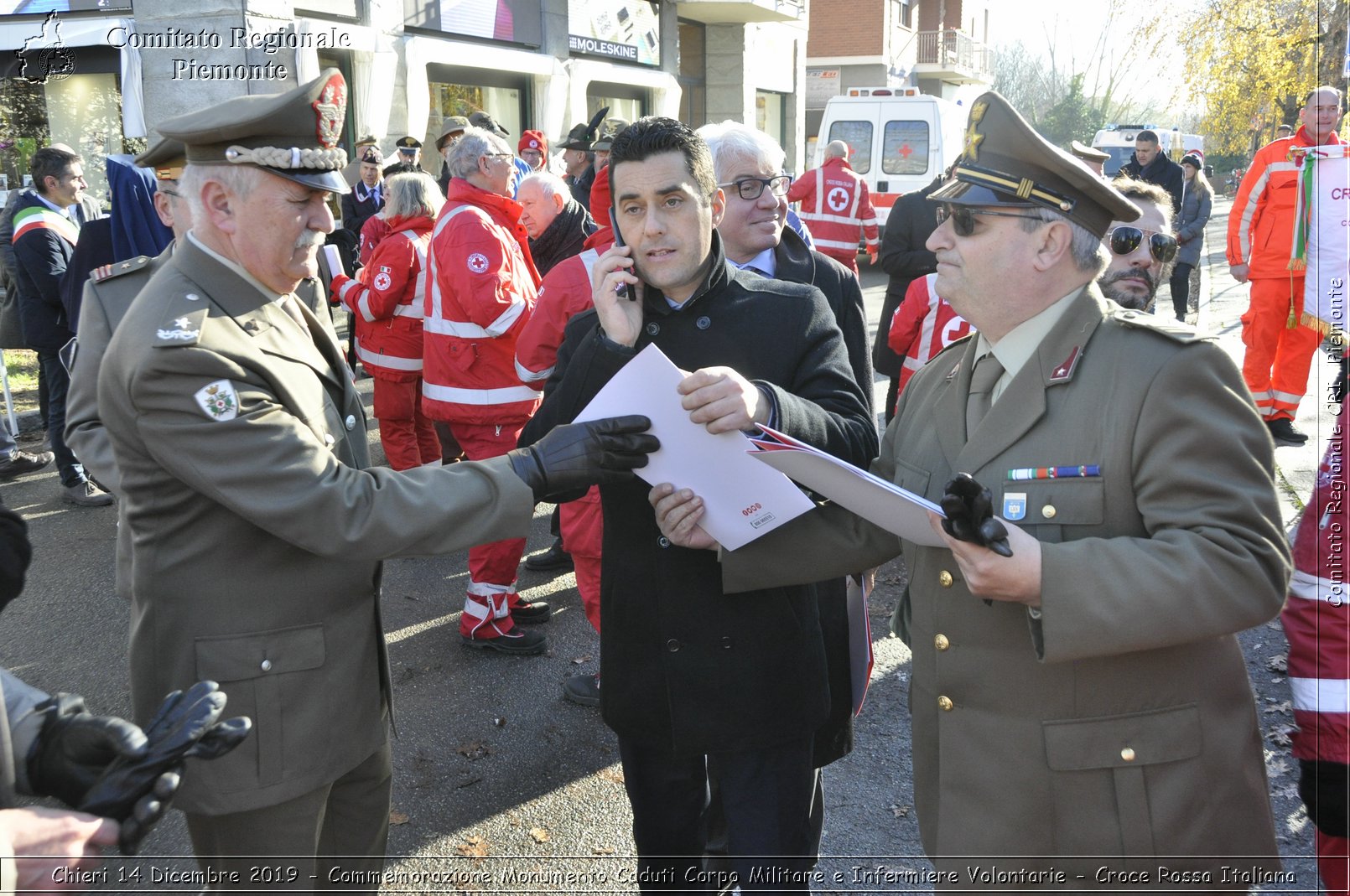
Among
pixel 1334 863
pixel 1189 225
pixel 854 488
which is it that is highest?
pixel 1189 225

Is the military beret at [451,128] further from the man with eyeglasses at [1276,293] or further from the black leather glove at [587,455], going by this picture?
the black leather glove at [587,455]

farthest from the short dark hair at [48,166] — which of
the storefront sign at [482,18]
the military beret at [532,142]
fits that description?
the storefront sign at [482,18]

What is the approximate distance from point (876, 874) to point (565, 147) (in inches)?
313

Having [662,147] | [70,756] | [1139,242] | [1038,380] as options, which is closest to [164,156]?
[662,147]

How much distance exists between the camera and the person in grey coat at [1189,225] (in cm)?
1202

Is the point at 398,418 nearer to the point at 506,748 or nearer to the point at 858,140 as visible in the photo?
the point at 506,748

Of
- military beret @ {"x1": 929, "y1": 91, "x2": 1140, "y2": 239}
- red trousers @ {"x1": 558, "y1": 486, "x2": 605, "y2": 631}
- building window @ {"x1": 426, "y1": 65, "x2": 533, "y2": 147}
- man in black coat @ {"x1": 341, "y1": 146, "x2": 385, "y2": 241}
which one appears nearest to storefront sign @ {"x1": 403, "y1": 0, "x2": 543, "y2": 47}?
building window @ {"x1": 426, "y1": 65, "x2": 533, "y2": 147}

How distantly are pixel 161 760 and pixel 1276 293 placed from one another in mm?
8791

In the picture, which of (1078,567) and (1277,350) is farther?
(1277,350)

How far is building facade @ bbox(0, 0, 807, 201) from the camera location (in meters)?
12.0

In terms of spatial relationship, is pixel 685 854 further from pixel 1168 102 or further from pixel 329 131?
pixel 1168 102

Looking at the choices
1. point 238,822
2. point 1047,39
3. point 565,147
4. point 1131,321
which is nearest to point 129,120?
point 565,147

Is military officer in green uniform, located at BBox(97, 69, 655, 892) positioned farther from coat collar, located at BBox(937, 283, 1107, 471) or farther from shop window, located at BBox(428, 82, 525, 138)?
shop window, located at BBox(428, 82, 525, 138)

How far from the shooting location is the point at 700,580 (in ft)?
8.04
